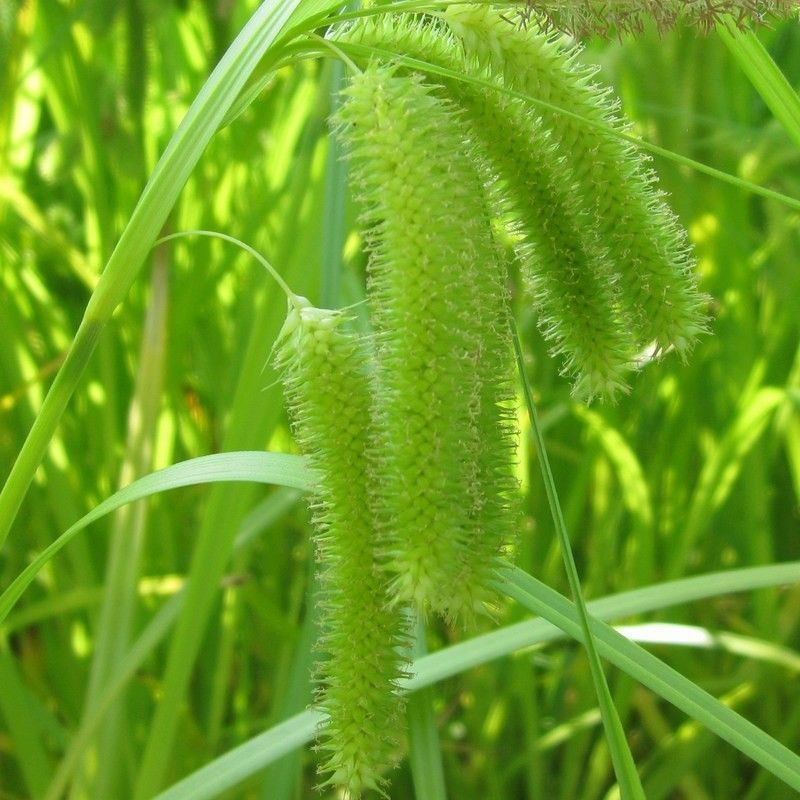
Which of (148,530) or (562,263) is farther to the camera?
(148,530)

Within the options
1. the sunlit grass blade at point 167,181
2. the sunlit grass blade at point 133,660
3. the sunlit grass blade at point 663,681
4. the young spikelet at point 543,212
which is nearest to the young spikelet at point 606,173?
the young spikelet at point 543,212

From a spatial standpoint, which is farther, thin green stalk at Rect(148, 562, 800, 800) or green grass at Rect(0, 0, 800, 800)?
green grass at Rect(0, 0, 800, 800)

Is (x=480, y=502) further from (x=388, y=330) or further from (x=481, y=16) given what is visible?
(x=481, y=16)

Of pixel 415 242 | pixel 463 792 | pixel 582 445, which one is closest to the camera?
pixel 415 242

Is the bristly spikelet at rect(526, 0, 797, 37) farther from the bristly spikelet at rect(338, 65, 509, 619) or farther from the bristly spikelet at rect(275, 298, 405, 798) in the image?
the bristly spikelet at rect(275, 298, 405, 798)

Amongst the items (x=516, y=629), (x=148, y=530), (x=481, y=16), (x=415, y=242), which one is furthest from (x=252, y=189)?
(x=415, y=242)

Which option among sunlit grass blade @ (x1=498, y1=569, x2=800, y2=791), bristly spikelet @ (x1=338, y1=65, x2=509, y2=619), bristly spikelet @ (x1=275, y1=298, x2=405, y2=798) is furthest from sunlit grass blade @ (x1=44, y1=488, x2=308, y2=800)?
bristly spikelet @ (x1=338, y1=65, x2=509, y2=619)

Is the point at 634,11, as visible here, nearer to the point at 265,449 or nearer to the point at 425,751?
the point at 425,751
